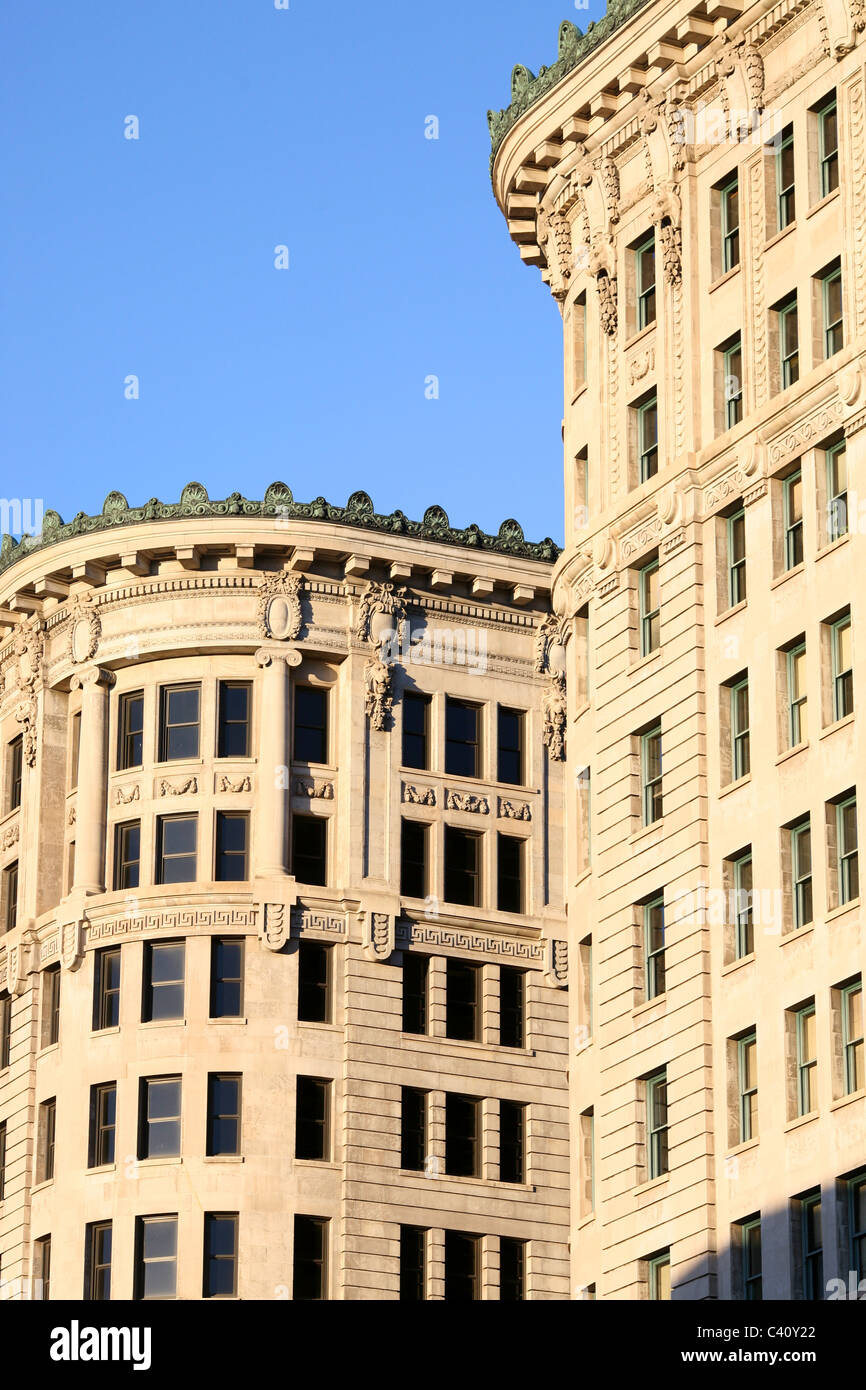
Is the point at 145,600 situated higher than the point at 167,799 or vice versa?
the point at 145,600

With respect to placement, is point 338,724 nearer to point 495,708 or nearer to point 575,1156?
point 495,708

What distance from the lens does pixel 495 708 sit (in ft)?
280

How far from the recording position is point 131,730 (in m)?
84.2

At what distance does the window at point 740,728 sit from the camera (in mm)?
56125

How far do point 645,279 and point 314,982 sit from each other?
2605 cm

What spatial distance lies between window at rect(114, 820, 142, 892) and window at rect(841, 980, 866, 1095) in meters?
34.9

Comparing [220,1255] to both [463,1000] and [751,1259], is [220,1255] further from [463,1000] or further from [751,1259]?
[751,1259]

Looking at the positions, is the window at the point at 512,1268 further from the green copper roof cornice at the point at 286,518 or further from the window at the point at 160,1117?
the green copper roof cornice at the point at 286,518

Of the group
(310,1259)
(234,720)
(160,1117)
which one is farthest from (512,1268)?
(234,720)

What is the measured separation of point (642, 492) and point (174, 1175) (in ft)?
89.2

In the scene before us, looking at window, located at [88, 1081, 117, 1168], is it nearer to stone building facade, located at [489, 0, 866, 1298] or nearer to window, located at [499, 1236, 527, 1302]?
window, located at [499, 1236, 527, 1302]
